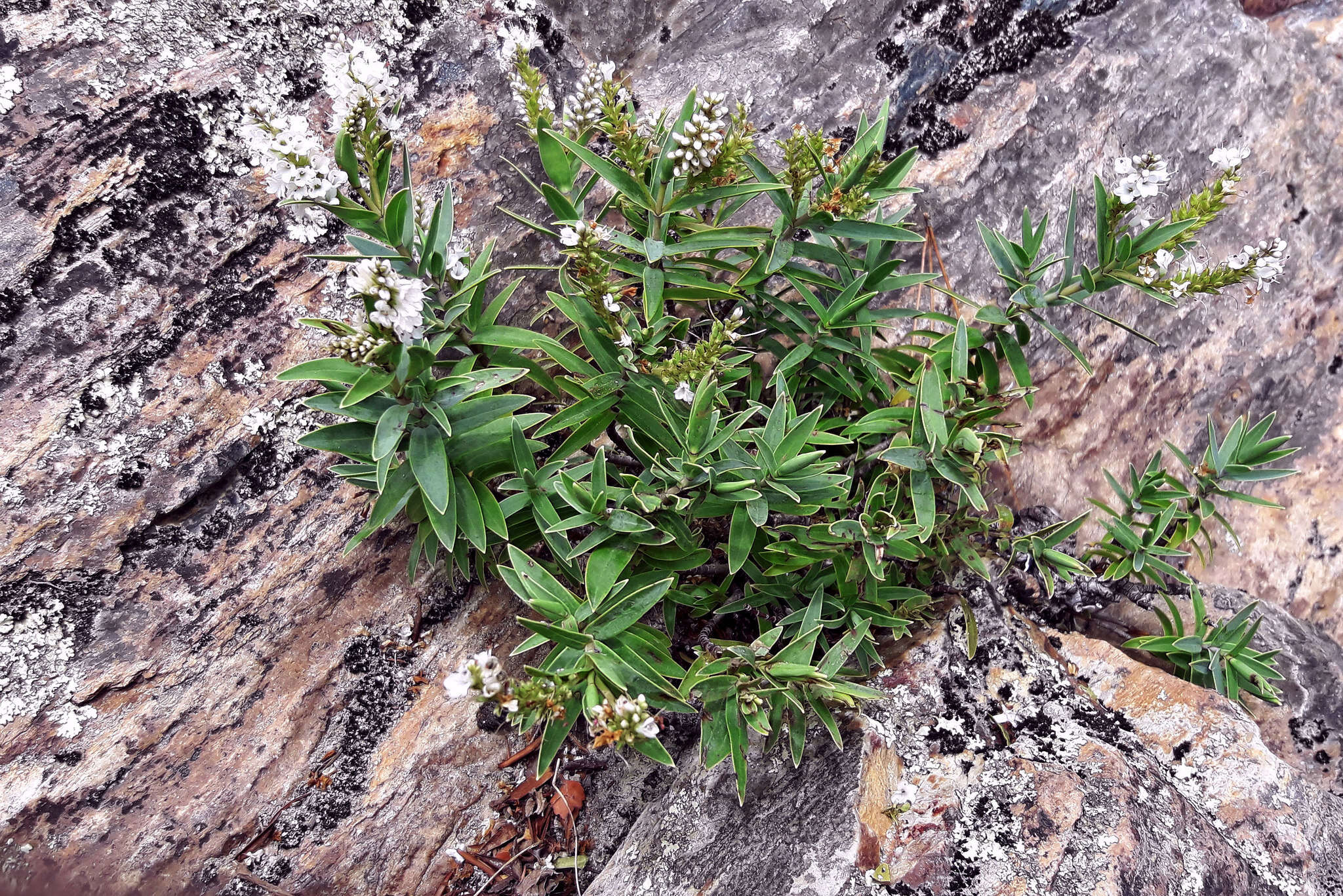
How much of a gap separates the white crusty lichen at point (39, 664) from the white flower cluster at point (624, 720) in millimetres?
2066

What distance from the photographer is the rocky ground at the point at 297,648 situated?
103 inches

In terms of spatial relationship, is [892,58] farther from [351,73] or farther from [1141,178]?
[351,73]

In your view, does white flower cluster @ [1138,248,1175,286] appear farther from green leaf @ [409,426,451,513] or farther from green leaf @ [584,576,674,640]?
green leaf @ [409,426,451,513]

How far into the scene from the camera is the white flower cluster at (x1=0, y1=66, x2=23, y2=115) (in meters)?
2.63

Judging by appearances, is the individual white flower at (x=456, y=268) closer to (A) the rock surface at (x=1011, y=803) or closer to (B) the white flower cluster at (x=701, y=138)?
(B) the white flower cluster at (x=701, y=138)

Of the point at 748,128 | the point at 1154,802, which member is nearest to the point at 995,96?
the point at 748,128

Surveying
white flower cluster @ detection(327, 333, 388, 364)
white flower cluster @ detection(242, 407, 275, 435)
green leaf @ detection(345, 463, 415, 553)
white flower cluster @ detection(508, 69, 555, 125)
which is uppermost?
white flower cluster @ detection(508, 69, 555, 125)

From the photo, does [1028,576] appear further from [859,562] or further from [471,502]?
[471,502]

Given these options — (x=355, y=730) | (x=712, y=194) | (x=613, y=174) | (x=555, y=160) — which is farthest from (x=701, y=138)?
(x=355, y=730)

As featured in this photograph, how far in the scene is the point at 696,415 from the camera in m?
2.55

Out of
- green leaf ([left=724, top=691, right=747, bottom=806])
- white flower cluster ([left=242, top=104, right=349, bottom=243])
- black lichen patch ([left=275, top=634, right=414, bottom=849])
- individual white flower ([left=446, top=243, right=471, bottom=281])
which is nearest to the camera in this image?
white flower cluster ([left=242, top=104, right=349, bottom=243])

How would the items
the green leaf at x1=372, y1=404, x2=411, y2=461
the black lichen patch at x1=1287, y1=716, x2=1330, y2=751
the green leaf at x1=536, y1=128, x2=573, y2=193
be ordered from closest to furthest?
1. the green leaf at x1=372, y1=404, x2=411, y2=461
2. the green leaf at x1=536, y1=128, x2=573, y2=193
3. the black lichen patch at x1=1287, y1=716, x2=1330, y2=751

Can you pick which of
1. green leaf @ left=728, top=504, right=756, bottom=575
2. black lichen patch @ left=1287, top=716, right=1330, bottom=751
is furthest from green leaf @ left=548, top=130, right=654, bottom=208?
black lichen patch @ left=1287, top=716, right=1330, bottom=751

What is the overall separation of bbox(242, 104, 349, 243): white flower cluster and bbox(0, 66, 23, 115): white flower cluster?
1.18 meters
